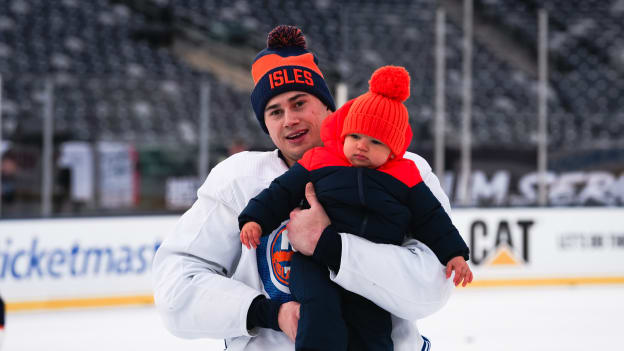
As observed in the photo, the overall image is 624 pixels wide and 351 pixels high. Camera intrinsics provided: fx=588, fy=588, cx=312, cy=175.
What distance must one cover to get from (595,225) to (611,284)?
2.08 ft

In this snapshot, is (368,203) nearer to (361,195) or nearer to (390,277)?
(361,195)

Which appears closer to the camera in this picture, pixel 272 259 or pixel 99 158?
pixel 272 259

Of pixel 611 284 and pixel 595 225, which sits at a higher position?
pixel 595 225

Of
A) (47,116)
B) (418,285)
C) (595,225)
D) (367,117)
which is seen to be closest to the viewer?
(418,285)

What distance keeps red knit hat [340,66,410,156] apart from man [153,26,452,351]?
0.52 ft

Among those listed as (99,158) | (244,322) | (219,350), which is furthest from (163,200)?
(244,322)

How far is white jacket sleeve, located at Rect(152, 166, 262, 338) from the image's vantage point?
4.09ft

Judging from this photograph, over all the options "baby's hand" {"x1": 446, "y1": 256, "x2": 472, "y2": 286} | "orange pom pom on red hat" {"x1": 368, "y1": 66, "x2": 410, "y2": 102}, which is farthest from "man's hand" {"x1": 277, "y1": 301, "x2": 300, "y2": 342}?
"orange pom pom on red hat" {"x1": 368, "y1": 66, "x2": 410, "y2": 102}

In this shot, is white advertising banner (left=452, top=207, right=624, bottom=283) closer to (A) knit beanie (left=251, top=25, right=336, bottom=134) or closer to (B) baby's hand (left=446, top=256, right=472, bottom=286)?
(A) knit beanie (left=251, top=25, right=336, bottom=134)

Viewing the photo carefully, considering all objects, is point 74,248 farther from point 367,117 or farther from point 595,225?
point 595,225

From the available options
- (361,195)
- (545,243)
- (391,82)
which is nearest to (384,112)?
(391,82)

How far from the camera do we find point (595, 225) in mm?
5996

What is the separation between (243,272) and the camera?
1.35 meters

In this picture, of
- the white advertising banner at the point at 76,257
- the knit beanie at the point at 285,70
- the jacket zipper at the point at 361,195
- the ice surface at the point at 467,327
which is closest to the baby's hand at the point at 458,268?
the jacket zipper at the point at 361,195
